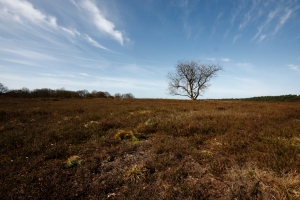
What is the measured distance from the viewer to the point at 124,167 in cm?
369

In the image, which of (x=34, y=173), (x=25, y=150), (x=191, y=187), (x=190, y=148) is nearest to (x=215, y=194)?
(x=191, y=187)

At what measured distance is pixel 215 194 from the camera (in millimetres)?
2805

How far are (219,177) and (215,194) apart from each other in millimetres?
554

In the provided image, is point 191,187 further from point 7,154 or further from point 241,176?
point 7,154

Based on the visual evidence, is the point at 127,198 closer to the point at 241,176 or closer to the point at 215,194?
the point at 215,194

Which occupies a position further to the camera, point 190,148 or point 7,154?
point 190,148

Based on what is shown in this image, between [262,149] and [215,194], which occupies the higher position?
[262,149]

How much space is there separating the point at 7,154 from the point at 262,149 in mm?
7694

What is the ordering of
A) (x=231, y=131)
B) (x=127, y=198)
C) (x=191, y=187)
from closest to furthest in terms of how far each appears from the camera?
1. (x=127, y=198)
2. (x=191, y=187)
3. (x=231, y=131)

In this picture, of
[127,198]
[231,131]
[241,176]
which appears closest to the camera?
[127,198]

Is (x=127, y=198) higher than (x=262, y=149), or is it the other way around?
(x=262, y=149)

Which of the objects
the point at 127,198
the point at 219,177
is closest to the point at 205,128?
the point at 219,177

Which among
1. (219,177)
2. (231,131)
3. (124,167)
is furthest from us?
(231,131)

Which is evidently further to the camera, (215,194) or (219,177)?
(219,177)
